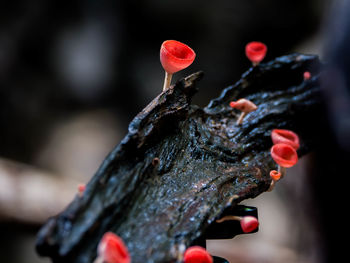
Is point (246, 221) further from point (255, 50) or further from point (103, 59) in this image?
point (103, 59)

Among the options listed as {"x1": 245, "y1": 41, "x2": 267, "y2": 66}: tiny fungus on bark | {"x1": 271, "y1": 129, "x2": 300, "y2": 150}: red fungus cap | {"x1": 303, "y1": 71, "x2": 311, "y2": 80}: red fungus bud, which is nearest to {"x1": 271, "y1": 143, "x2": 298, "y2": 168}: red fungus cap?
{"x1": 271, "y1": 129, "x2": 300, "y2": 150}: red fungus cap

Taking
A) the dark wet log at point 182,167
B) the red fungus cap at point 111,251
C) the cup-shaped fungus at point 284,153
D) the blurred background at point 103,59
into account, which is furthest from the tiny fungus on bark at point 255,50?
the blurred background at point 103,59

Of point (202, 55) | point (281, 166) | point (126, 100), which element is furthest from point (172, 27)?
point (281, 166)

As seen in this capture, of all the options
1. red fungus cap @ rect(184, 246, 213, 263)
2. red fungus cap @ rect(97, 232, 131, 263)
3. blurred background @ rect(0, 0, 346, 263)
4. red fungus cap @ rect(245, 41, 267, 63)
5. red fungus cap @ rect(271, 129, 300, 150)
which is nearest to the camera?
red fungus cap @ rect(97, 232, 131, 263)

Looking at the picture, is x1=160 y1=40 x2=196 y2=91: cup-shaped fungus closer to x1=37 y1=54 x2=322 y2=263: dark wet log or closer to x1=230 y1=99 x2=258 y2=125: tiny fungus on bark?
x1=37 y1=54 x2=322 y2=263: dark wet log

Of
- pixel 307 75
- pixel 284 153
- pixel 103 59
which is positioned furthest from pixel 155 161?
pixel 103 59
